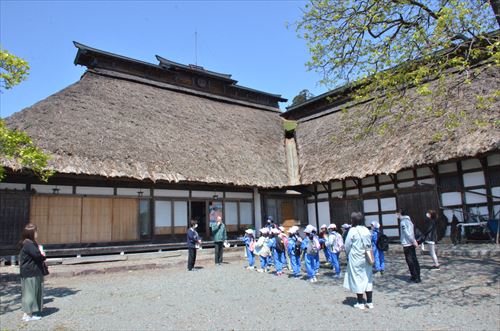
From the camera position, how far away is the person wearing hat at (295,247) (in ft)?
28.4

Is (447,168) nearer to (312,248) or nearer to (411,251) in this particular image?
(411,251)

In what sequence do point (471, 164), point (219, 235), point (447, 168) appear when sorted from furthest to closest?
point (447, 168), point (471, 164), point (219, 235)

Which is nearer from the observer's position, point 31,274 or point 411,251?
point 31,274

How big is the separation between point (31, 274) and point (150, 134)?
28.8 feet

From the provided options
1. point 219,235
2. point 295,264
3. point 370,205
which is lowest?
point 295,264

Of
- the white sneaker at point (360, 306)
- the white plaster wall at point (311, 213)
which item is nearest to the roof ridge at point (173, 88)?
the white plaster wall at point (311, 213)

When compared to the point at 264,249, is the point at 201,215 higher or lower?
higher

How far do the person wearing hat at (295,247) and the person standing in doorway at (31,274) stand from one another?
5084 millimetres

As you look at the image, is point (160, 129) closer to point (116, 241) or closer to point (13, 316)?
point (116, 241)

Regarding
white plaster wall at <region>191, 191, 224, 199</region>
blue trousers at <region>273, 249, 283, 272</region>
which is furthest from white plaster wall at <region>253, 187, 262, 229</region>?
blue trousers at <region>273, 249, 283, 272</region>

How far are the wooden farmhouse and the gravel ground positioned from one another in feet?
10.9

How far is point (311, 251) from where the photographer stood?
8273mm

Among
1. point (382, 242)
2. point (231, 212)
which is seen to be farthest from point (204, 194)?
point (382, 242)

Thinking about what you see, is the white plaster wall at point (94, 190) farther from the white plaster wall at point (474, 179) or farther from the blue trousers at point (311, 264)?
the white plaster wall at point (474, 179)
